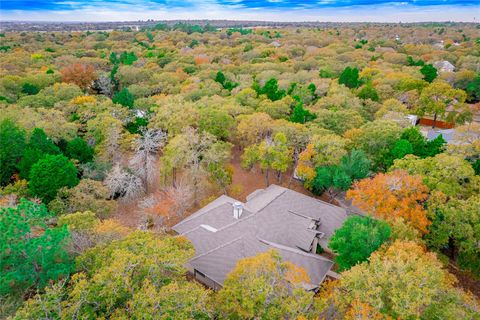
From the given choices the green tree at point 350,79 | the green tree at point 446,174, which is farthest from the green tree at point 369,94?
the green tree at point 446,174

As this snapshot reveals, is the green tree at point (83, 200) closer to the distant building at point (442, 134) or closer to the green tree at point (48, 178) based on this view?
the green tree at point (48, 178)

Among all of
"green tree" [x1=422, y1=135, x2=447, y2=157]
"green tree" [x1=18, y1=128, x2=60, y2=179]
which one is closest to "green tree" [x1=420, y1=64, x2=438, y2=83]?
"green tree" [x1=422, y1=135, x2=447, y2=157]

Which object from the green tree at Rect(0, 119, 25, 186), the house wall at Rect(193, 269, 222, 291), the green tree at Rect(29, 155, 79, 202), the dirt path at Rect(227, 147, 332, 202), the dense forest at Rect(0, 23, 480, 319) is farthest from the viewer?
the dirt path at Rect(227, 147, 332, 202)

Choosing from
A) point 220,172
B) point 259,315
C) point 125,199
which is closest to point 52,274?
point 259,315

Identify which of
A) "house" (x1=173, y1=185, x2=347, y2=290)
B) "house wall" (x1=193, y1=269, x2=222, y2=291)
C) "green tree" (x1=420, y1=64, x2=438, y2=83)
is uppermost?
"green tree" (x1=420, y1=64, x2=438, y2=83)

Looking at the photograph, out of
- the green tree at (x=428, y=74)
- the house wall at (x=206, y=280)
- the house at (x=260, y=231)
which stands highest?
the green tree at (x=428, y=74)

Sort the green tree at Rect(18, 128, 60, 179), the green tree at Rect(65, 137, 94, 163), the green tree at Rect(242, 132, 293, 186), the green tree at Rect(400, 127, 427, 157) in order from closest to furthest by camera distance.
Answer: the green tree at Rect(18, 128, 60, 179)
the green tree at Rect(242, 132, 293, 186)
the green tree at Rect(400, 127, 427, 157)
the green tree at Rect(65, 137, 94, 163)

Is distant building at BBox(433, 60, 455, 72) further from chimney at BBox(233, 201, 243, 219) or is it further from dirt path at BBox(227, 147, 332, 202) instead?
chimney at BBox(233, 201, 243, 219)

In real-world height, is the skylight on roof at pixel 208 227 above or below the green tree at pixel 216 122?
below

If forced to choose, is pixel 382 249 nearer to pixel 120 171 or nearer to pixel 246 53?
pixel 120 171
